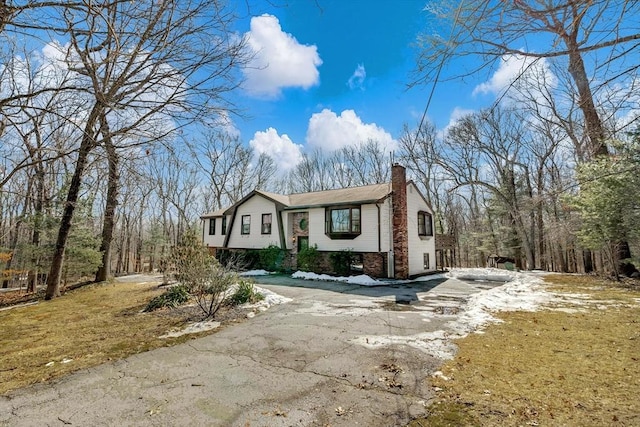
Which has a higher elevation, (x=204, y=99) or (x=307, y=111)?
(x=307, y=111)

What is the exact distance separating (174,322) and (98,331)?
4.83 feet

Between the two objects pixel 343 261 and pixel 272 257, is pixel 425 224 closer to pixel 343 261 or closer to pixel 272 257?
pixel 343 261

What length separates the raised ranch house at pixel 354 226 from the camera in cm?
1502

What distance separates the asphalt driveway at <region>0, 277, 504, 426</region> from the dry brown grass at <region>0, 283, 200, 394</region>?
49cm

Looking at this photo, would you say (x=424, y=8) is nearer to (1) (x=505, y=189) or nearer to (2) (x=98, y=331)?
(2) (x=98, y=331)

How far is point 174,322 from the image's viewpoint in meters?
6.82

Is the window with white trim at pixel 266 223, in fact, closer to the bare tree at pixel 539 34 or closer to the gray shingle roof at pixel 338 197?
the gray shingle roof at pixel 338 197

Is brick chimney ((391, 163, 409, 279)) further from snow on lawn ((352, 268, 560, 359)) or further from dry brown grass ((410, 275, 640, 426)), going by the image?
dry brown grass ((410, 275, 640, 426))

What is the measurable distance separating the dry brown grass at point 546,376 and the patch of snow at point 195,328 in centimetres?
477

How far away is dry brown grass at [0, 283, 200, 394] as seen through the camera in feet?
14.3

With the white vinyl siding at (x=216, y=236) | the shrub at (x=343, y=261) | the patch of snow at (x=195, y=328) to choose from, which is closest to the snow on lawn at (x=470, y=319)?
the patch of snow at (x=195, y=328)

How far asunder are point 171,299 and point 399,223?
10.8 meters

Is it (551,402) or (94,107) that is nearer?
(551,402)

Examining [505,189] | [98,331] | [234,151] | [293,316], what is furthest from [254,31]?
[234,151]
